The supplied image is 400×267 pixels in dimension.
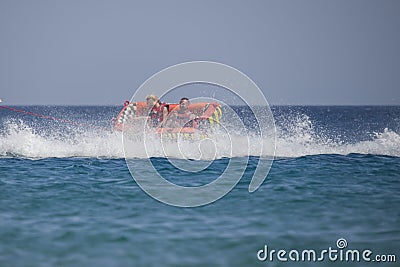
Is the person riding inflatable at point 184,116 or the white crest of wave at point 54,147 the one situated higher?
the person riding inflatable at point 184,116

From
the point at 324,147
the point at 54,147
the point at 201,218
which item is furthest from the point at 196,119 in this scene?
the point at 201,218

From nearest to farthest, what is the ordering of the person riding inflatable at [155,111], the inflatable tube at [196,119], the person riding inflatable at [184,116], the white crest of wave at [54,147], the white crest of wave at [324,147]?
1. the white crest of wave at [54,147]
2. the white crest of wave at [324,147]
3. the inflatable tube at [196,119]
4. the person riding inflatable at [184,116]
5. the person riding inflatable at [155,111]

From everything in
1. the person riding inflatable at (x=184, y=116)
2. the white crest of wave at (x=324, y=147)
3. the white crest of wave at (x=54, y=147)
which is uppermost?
the person riding inflatable at (x=184, y=116)

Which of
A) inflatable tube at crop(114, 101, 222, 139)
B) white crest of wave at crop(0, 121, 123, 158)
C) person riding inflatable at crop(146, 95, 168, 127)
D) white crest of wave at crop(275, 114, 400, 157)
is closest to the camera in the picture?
white crest of wave at crop(0, 121, 123, 158)

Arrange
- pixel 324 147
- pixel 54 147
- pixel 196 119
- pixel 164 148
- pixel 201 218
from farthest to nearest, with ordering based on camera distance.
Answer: pixel 324 147 → pixel 196 119 → pixel 54 147 → pixel 164 148 → pixel 201 218

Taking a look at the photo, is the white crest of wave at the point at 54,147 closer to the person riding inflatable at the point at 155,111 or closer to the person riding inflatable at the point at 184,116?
the person riding inflatable at the point at 155,111

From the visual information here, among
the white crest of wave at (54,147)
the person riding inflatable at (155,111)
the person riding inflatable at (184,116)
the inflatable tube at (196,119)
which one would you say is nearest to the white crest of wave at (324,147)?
the inflatable tube at (196,119)

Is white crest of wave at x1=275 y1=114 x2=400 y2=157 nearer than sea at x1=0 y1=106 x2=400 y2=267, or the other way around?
sea at x1=0 y1=106 x2=400 y2=267

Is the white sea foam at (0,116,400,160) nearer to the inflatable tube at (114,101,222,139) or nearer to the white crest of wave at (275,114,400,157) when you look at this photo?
the white crest of wave at (275,114,400,157)

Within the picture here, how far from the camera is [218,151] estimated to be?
14781mm

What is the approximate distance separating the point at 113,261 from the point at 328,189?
5.19 metres

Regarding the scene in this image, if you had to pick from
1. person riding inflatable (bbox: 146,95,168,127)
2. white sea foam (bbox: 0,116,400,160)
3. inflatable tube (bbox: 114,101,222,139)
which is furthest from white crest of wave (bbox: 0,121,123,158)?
person riding inflatable (bbox: 146,95,168,127)

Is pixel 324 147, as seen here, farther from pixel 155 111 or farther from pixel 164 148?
pixel 155 111

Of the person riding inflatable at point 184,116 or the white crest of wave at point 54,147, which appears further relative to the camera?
the person riding inflatable at point 184,116
